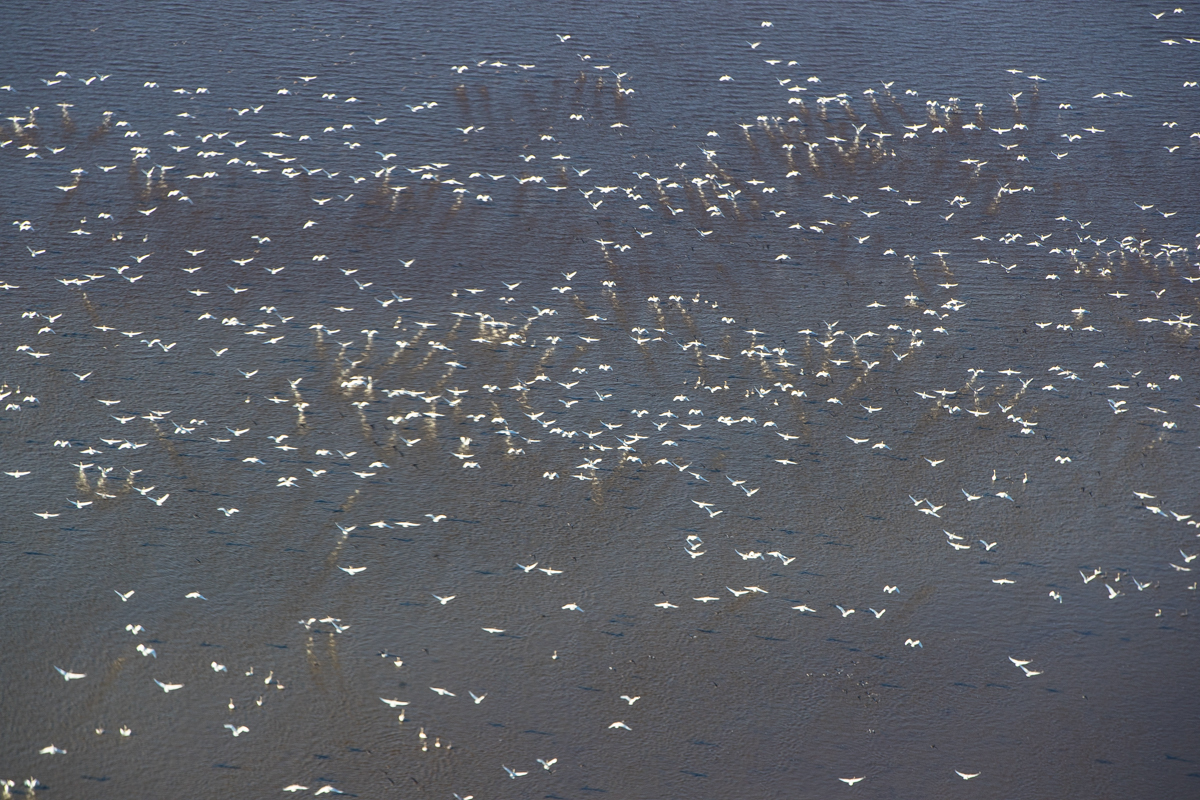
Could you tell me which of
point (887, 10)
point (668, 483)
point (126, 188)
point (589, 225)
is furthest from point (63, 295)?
point (887, 10)

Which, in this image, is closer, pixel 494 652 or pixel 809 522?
pixel 494 652

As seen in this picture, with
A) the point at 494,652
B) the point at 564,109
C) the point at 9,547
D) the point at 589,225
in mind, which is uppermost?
the point at 564,109

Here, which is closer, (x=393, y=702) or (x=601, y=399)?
(x=393, y=702)

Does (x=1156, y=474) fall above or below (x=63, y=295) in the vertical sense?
below

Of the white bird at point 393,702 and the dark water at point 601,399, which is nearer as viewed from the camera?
the white bird at point 393,702

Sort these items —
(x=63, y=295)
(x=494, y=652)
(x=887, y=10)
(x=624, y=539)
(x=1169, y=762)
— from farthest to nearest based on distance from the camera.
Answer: (x=887, y=10)
(x=63, y=295)
(x=624, y=539)
(x=494, y=652)
(x=1169, y=762)

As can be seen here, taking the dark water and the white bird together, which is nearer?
the white bird

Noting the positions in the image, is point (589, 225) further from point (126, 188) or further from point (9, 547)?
point (9, 547)

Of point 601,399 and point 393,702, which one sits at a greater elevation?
point 601,399
